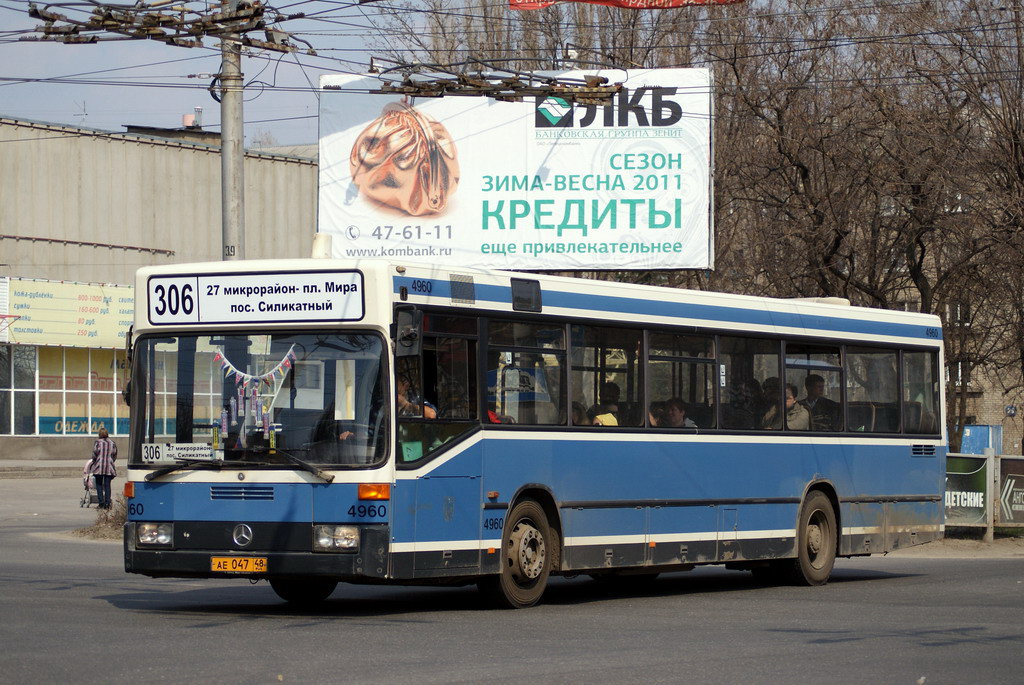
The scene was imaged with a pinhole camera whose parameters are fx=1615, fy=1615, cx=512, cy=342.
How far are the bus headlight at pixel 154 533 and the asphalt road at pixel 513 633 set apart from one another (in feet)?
1.79

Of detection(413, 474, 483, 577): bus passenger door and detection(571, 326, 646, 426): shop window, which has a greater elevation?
detection(571, 326, 646, 426): shop window

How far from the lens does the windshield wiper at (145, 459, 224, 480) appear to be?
11977 mm

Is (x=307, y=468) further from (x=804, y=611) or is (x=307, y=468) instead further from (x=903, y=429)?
(x=903, y=429)

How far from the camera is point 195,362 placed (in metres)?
12.2

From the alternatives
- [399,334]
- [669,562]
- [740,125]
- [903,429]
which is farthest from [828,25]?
[399,334]

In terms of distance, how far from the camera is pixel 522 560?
13.0 m

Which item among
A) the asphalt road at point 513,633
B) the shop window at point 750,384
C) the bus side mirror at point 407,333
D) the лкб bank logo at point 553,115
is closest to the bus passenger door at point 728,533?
the asphalt road at point 513,633

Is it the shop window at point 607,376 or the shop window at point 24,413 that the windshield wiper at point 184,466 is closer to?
the shop window at point 607,376

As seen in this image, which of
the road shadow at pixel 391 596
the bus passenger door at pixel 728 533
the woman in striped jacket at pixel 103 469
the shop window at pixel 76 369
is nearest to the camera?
the road shadow at pixel 391 596

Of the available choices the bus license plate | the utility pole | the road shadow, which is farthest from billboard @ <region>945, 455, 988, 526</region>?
the bus license plate

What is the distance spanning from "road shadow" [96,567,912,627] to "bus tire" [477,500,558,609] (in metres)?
0.31

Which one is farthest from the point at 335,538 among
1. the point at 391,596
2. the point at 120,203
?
the point at 120,203

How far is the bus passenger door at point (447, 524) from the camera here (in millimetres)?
11961

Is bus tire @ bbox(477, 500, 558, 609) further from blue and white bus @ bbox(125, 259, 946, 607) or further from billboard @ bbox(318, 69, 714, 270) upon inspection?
billboard @ bbox(318, 69, 714, 270)
